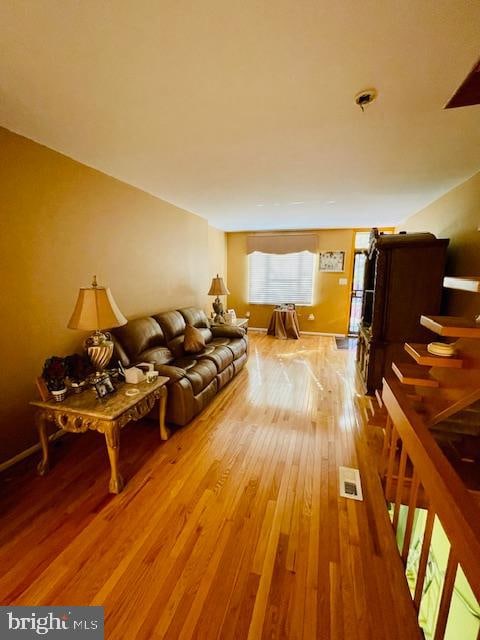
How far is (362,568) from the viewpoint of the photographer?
131 centimetres

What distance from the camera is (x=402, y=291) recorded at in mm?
2875

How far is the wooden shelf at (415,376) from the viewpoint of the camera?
1477 millimetres

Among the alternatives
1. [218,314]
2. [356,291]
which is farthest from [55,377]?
[356,291]

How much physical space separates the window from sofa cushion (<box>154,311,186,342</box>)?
322 cm

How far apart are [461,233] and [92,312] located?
351cm

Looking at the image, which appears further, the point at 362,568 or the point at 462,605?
the point at 462,605

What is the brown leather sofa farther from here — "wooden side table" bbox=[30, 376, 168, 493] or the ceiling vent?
the ceiling vent

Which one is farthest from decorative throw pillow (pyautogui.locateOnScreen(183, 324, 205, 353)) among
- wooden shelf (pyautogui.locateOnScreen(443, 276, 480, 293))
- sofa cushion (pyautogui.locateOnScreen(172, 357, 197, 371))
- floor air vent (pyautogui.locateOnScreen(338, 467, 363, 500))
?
wooden shelf (pyautogui.locateOnScreen(443, 276, 480, 293))

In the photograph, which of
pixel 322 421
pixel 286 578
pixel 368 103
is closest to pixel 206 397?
pixel 322 421

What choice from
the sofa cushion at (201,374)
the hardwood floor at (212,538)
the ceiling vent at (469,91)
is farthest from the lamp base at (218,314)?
the ceiling vent at (469,91)

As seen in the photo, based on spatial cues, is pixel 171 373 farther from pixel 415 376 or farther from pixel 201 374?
pixel 415 376

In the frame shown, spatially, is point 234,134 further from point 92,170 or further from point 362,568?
point 362,568

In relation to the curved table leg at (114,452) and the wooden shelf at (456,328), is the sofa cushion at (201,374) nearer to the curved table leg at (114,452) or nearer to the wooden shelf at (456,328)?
the curved table leg at (114,452)

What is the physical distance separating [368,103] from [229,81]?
827 millimetres
